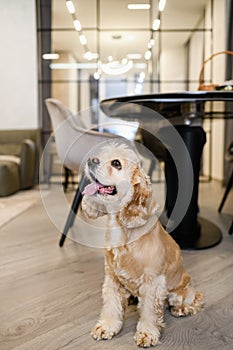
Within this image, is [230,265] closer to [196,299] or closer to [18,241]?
[196,299]

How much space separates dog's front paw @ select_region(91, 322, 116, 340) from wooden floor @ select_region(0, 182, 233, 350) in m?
0.02

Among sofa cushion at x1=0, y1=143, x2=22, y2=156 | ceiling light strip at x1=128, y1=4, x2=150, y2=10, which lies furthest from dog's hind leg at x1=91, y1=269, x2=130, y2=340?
ceiling light strip at x1=128, y1=4, x2=150, y2=10

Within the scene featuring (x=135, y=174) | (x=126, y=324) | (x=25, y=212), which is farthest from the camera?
(x=25, y=212)

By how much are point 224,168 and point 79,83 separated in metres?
2.18

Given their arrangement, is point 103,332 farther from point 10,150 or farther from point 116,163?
point 10,150

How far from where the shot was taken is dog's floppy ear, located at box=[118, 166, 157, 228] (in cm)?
88

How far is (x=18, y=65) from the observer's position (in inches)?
177

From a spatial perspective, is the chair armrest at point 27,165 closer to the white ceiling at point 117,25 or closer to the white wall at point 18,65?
the white wall at point 18,65

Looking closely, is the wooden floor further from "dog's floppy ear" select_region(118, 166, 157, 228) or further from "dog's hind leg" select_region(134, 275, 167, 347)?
"dog's floppy ear" select_region(118, 166, 157, 228)

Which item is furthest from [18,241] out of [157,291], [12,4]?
[12,4]

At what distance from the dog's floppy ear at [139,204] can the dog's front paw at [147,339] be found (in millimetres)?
296

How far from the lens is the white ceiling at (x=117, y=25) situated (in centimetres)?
462

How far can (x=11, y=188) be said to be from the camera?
3.49 m

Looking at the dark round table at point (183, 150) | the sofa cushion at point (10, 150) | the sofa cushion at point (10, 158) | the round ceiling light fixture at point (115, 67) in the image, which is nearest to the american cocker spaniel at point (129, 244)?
the dark round table at point (183, 150)
